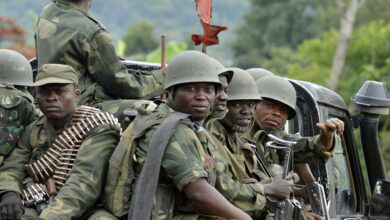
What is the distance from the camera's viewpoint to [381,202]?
6.20 meters

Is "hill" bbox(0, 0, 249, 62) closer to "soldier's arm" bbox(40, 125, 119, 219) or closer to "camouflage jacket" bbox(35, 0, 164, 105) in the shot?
"camouflage jacket" bbox(35, 0, 164, 105)

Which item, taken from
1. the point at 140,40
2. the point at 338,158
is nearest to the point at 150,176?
the point at 338,158

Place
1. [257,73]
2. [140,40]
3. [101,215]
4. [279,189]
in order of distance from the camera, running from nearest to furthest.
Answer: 1. [101,215]
2. [279,189]
3. [257,73]
4. [140,40]

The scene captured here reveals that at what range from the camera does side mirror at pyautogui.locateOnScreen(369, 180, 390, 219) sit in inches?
243

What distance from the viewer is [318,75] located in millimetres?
24312

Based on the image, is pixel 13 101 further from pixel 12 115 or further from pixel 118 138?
pixel 118 138

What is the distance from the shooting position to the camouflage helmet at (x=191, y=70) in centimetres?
435

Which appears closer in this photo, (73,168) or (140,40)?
(73,168)

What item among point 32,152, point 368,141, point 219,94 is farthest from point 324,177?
point 32,152

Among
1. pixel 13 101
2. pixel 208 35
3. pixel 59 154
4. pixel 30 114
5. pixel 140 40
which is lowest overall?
pixel 140 40

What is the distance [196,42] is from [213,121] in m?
0.92

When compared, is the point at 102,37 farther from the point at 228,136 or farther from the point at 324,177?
the point at 324,177

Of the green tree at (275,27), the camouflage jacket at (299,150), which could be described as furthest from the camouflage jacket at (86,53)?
the green tree at (275,27)

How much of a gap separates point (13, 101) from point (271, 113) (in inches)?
83.6
